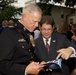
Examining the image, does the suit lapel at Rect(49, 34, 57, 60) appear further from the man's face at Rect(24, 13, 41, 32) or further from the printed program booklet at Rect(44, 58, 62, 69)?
the man's face at Rect(24, 13, 41, 32)

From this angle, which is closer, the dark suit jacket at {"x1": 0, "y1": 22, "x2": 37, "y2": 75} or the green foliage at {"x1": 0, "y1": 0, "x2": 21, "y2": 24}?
the dark suit jacket at {"x1": 0, "y1": 22, "x2": 37, "y2": 75}

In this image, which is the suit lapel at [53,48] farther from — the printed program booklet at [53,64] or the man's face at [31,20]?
the man's face at [31,20]

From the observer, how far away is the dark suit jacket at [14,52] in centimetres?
354

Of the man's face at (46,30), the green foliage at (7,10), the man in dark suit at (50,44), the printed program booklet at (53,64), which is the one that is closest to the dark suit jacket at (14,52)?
the printed program booklet at (53,64)

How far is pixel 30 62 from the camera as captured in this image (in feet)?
12.2

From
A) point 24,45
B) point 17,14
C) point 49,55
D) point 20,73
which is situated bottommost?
point 17,14

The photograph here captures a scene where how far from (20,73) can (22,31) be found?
46cm

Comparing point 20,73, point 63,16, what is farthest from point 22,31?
point 63,16

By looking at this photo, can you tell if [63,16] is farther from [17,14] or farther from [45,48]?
[45,48]

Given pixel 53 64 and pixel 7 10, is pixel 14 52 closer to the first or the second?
pixel 53 64

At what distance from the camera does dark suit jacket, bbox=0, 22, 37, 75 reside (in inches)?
140

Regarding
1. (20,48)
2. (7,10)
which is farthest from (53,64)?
(7,10)

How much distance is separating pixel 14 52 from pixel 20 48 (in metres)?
0.08

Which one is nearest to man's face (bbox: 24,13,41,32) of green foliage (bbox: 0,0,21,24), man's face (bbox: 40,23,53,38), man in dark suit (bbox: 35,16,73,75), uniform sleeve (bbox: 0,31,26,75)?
uniform sleeve (bbox: 0,31,26,75)
